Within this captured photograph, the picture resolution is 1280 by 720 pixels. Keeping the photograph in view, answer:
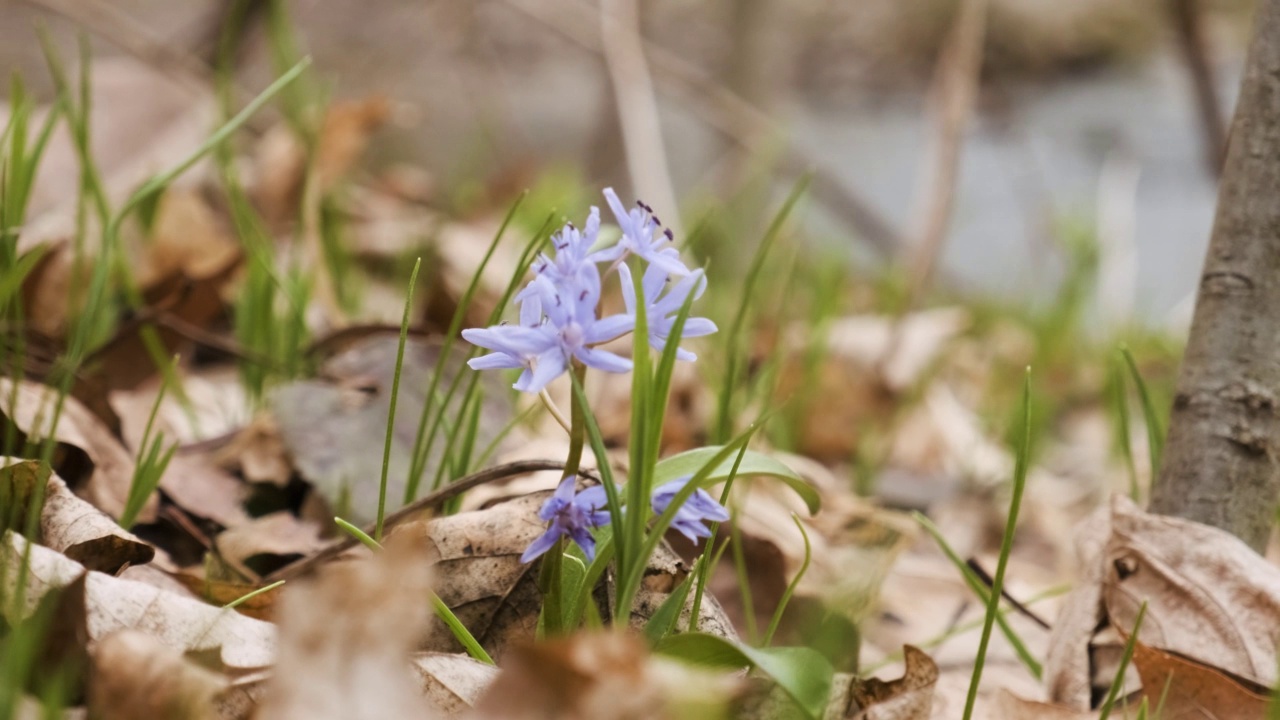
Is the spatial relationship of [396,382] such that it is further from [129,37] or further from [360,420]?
[129,37]

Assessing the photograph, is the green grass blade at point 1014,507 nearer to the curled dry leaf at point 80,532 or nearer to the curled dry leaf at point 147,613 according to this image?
the curled dry leaf at point 147,613

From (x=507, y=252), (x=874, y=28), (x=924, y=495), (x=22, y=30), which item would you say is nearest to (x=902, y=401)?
(x=924, y=495)

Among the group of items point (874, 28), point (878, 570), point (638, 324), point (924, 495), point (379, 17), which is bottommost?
point (924, 495)

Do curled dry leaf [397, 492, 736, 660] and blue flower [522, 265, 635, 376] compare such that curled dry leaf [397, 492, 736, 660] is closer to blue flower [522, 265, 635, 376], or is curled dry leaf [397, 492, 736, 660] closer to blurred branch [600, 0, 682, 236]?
blue flower [522, 265, 635, 376]

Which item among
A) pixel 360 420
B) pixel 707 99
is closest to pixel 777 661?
pixel 360 420

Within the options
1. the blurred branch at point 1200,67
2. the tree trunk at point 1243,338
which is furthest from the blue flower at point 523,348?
the blurred branch at point 1200,67

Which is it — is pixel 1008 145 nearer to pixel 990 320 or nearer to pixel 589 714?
pixel 990 320

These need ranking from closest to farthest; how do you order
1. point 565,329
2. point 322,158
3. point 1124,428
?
1. point 565,329
2. point 1124,428
3. point 322,158
